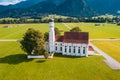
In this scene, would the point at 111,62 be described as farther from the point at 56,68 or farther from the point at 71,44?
the point at 56,68

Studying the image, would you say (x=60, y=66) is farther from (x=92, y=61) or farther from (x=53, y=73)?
(x=92, y=61)

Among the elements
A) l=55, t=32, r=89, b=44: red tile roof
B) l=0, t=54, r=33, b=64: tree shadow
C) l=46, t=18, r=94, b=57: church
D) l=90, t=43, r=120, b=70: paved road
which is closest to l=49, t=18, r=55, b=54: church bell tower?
l=46, t=18, r=94, b=57: church

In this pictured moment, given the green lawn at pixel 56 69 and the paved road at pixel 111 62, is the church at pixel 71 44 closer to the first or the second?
the green lawn at pixel 56 69

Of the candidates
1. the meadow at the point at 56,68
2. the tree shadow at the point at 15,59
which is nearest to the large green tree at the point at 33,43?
the tree shadow at the point at 15,59

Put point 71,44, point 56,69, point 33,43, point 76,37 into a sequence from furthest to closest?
point 76,37
point 71,44
point 33,43
point 56,69

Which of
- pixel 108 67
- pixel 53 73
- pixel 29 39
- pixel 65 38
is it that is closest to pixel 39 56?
pixel 29 39

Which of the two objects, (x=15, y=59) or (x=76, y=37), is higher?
(x=76, y=37)

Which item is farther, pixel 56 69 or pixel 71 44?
pixel 71 44

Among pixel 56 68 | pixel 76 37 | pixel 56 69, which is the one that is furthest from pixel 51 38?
pixel 56 69
